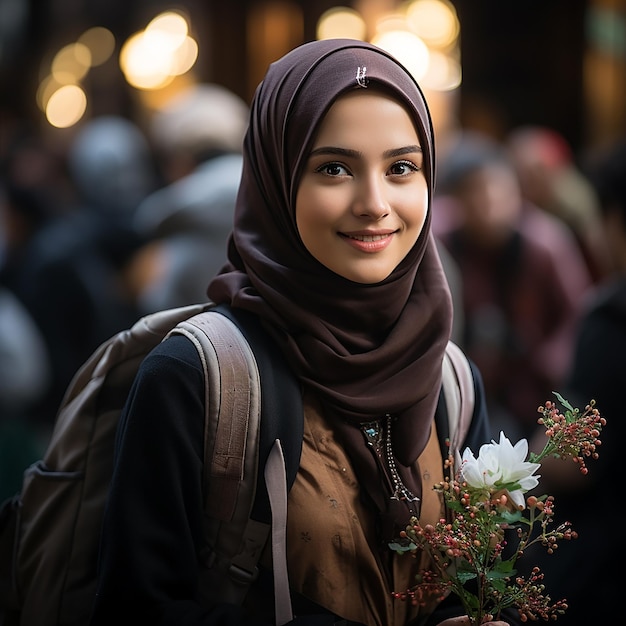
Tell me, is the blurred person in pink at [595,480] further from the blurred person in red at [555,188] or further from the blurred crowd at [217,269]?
the blurred person in red at [555,188]

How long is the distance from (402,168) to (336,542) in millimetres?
732

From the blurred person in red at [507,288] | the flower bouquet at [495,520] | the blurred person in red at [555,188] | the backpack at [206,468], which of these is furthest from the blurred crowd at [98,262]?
the blurred person in red at [555,188]

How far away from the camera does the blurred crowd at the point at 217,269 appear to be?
3.84 metres

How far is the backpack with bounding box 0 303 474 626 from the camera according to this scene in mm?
2152

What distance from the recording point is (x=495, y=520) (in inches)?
80.0

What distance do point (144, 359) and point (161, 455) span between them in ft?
0.68

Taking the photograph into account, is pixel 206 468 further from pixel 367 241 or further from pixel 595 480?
pixel 595 480

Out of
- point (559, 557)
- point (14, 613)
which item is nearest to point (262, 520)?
point (14, 613)

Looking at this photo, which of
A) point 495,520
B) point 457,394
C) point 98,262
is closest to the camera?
point 495,520

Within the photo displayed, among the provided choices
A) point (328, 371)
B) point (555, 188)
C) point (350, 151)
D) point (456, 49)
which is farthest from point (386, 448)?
point (456, 49)

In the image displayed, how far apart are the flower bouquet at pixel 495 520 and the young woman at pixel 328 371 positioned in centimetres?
14

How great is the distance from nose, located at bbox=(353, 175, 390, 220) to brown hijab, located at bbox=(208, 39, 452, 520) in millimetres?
126

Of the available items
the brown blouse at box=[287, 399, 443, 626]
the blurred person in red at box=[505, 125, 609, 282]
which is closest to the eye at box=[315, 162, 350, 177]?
the brown blouse at box=[287, 399, 443, 626]

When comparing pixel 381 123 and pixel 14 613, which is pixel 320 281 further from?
pixel 14 613
